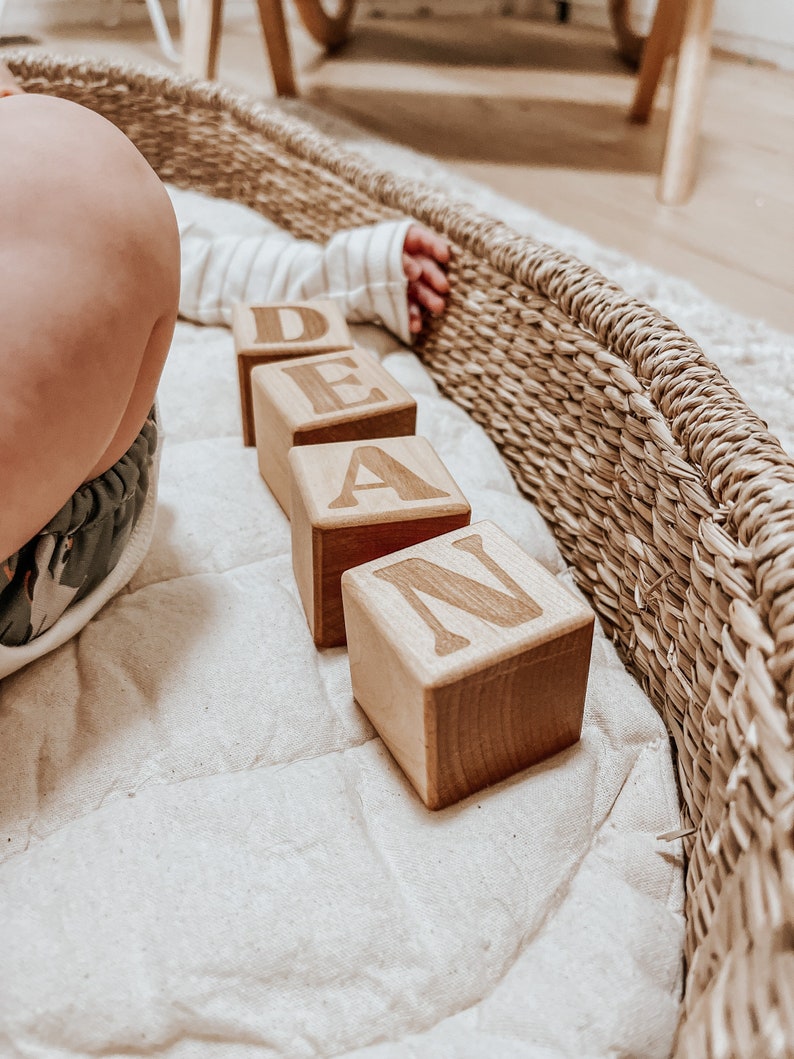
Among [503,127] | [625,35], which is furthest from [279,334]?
[625,35]

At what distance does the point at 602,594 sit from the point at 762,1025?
33cm

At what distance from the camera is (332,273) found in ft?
2.74

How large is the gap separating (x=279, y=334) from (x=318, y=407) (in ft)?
0.49

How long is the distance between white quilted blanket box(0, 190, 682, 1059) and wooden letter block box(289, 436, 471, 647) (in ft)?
0.12

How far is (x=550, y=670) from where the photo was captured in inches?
17.1

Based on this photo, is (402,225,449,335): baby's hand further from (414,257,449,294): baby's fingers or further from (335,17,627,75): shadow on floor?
(335,17,627,75): shadow on floor

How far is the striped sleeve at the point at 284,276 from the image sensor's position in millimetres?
814

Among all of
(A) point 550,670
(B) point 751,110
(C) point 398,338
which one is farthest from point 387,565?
(B) point 751,110

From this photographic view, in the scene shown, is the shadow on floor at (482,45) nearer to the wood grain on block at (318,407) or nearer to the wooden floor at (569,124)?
the wooden floor at (569,124)

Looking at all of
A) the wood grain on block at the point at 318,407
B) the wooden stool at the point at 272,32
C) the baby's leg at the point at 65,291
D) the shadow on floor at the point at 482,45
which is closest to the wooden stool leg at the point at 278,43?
the wooden stool at the point at 272,32

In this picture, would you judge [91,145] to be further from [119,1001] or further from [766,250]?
[766,250]

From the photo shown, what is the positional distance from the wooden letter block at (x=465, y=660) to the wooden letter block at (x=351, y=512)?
0.12 ft

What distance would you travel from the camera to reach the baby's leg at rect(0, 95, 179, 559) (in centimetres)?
38

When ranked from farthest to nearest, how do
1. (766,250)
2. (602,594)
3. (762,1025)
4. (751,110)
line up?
(751,110) < (766,250) < (602,594) < (762,1025)
